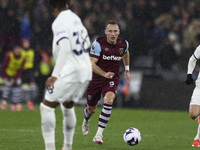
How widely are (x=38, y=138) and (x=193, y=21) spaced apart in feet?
34.5

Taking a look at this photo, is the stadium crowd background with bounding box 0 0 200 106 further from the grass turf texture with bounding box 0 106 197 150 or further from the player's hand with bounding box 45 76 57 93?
the player's hand with bounding box 45 76 57 93

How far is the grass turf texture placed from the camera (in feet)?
30.0

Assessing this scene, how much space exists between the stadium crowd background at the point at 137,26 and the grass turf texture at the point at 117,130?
2.16 meters

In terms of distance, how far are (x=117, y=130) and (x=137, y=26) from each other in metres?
7.90

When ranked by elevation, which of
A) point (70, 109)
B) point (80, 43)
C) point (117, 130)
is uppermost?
point (80, 43)

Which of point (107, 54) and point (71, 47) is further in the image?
point (107, 54)

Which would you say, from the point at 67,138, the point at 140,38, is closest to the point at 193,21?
the point at 140,38

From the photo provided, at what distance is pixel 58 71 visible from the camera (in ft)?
20.7

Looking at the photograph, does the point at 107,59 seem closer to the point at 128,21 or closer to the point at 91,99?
the point at 91,99

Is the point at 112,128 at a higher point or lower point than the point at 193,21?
lower

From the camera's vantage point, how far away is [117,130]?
12117mm

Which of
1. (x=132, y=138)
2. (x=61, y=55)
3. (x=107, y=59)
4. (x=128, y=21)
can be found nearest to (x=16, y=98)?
(x=128, y=21)

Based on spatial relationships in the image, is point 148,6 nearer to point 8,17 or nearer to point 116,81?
point 8,17

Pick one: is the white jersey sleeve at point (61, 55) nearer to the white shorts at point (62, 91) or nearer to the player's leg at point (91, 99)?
the white shorts at point (62, 91)
